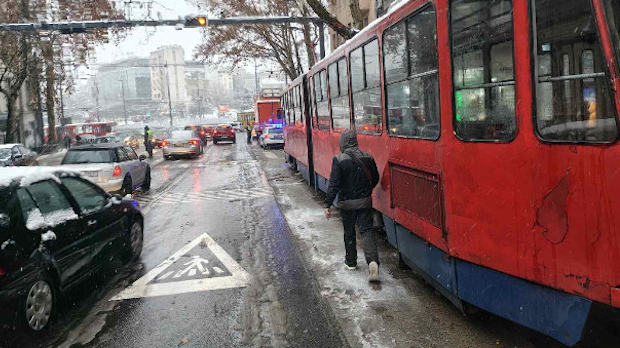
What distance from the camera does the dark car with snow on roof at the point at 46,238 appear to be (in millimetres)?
3918

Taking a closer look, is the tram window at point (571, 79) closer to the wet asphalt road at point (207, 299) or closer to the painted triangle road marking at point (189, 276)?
the wet asphalt road at point (207, 299)

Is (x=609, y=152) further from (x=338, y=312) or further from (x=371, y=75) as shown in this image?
(x=371, y=75)

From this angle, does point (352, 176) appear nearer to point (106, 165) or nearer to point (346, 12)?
point (106, 165)

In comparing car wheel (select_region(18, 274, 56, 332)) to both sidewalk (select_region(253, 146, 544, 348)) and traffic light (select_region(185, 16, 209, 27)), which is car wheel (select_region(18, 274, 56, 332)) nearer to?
sidewalk (select_region(253, 146, 544, 348))

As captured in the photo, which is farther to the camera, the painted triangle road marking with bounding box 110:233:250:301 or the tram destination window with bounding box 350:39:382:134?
the tram destination window with bounding box 350:39:382:134

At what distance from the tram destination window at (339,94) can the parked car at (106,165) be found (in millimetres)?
5876

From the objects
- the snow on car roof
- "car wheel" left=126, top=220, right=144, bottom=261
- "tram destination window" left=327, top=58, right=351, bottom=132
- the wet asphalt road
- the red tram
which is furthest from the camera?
"tram destination window" left=327, top=58, right=351, bottom=132

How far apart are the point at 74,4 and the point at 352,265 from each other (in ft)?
79.3

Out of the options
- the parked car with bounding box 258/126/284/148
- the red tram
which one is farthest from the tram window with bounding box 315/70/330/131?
the parked car with bounding box 258/126/284/148

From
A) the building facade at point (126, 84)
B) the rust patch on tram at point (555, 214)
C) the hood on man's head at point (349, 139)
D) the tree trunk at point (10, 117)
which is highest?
the building facade at point (126, 84)

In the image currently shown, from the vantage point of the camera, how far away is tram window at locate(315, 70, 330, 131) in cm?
933

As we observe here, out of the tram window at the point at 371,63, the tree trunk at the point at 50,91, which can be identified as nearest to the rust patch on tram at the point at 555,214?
the tram window at the point at 371,63

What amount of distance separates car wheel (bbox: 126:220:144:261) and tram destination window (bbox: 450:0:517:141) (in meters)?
4.57

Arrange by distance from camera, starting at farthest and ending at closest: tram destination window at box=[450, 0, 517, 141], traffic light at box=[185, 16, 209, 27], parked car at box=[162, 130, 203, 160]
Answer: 1. parked car at box=[162, 130, 203, 160]
2. traffic light at box=[185, 16, 209, 27]
3. tram destination window at box=[450, 0, 517, 141]
